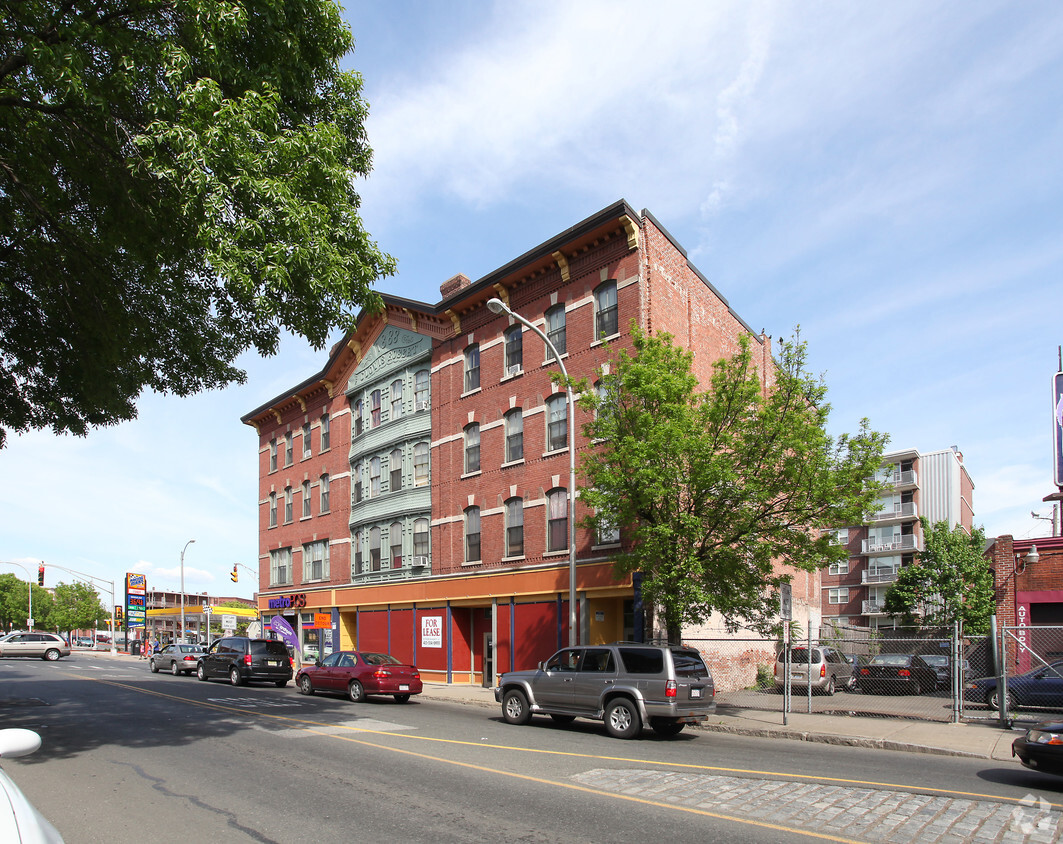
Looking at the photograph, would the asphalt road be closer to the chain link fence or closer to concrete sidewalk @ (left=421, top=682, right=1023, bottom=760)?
concrete sidewalk @ (left=421, top=682, right=1023, bottom=760)

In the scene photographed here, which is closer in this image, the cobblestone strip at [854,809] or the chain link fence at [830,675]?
the cobblestone strip at [854,809]

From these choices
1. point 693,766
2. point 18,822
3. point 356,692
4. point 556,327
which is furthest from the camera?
point 556,327

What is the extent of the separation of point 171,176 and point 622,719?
466 inches

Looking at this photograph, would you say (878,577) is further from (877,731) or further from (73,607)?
(73,607)

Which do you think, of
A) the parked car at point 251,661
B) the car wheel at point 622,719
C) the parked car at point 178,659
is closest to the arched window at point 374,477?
the parked car at point 251,661

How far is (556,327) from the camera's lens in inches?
1003

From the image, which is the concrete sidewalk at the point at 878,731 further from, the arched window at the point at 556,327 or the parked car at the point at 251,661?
the parked car at the point at 251,661

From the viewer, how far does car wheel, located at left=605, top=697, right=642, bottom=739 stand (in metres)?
14.1

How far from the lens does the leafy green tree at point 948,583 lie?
146 feet

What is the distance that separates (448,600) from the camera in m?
28.4

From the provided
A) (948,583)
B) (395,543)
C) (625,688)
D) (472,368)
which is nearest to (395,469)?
(395,543)

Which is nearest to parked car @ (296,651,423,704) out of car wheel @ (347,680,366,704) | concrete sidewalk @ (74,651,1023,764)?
car wheel @ (347,680,366,704)

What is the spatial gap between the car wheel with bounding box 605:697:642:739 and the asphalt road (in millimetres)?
276

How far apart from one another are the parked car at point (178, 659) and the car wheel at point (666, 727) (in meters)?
26.6
